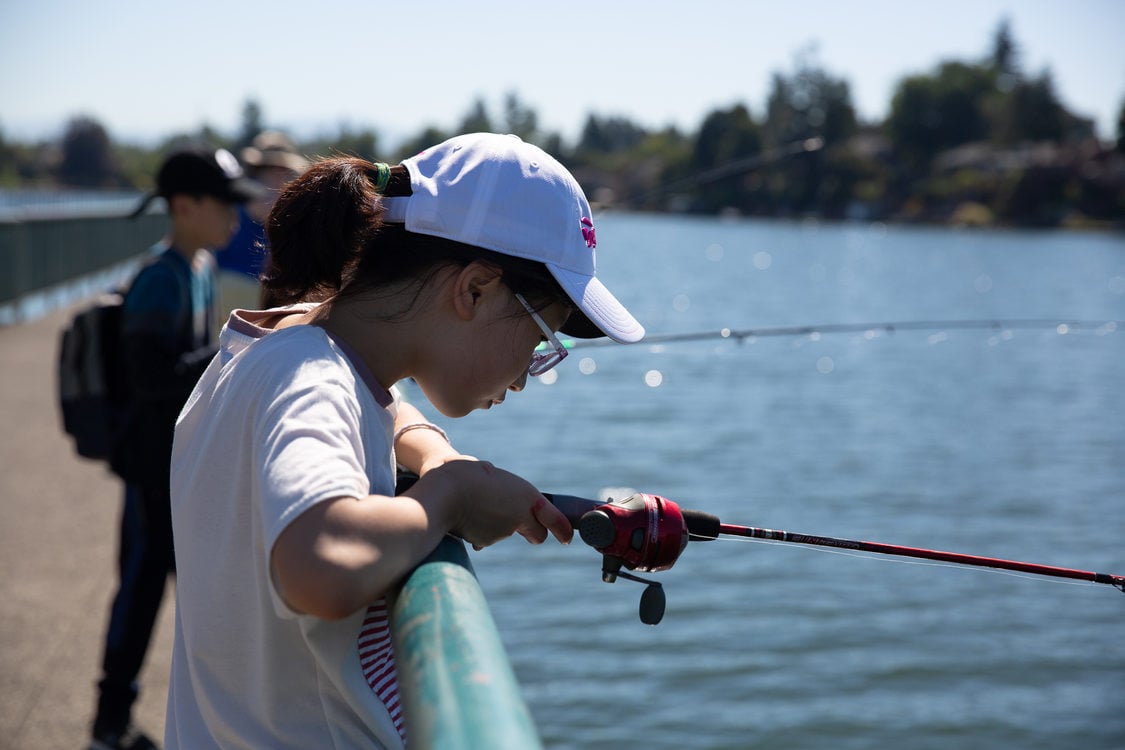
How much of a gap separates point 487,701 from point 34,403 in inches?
388

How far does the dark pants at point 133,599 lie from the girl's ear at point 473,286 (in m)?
2.78

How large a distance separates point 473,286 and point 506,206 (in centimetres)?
12

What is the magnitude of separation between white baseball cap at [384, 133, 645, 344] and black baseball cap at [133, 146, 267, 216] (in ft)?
10.6

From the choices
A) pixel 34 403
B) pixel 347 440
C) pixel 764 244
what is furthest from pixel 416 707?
pixel 764 244

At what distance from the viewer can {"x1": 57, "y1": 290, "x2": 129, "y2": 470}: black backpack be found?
4285 mm

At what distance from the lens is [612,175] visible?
9.55 metres

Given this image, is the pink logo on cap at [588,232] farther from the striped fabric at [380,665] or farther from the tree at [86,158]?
the tree at [86,158]

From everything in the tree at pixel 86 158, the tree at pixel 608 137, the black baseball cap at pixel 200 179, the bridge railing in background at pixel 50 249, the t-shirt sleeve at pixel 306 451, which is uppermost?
the tree at pixel 608 137

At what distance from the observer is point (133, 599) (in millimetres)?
4168

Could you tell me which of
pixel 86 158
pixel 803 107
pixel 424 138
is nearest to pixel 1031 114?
Answer: pixel 86 158

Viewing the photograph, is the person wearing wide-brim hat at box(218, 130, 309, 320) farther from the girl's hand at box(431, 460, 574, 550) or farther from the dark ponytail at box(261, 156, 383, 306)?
the girl's hand at box(431, 460, 574, 550)

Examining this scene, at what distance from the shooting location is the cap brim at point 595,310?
1658mm

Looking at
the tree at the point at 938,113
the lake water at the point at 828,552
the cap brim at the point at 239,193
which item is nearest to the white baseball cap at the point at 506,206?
the lake water at the point at 828,552

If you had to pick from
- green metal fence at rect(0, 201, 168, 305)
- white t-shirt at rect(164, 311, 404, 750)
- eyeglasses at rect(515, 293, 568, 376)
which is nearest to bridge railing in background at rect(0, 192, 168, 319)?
green metal fence at rect(0, 201, 168, 305)
